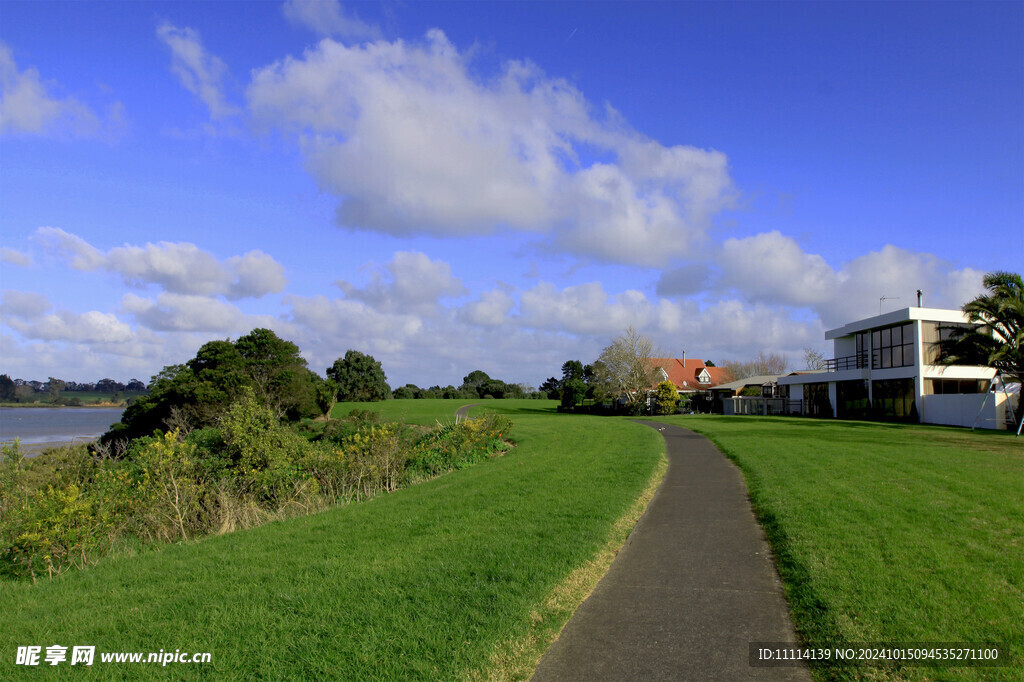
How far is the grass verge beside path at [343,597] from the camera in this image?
432cm

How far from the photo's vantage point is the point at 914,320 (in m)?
34.9

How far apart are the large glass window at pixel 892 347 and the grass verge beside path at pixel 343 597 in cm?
3362

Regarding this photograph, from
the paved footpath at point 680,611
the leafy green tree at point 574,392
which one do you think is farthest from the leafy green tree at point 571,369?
the paved footpath at point 680,611

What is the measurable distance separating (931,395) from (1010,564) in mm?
32108

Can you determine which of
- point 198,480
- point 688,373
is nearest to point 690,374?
point 688,373

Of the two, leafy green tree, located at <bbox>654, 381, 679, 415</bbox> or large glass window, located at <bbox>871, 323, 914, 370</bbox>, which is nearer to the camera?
large glass window, located at <bbox>871, 323, 914, 370</bbox>

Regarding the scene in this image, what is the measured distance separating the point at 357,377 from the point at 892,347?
62489mm

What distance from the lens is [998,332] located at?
2572cm

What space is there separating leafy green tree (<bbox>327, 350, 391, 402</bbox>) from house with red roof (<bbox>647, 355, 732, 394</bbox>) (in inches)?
1476

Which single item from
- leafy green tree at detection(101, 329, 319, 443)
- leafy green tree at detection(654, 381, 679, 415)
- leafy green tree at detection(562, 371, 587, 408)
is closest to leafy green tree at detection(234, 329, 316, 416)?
leafy green tree at detection(101, 329, 319, 443)

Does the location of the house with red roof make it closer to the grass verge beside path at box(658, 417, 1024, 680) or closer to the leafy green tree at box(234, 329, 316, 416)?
the leafy green tree at box(234, 329, 316, 416)

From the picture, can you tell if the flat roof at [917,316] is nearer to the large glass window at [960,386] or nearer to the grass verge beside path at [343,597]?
the large glass window at [960,386]

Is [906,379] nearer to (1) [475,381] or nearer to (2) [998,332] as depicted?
(2) [998,332]

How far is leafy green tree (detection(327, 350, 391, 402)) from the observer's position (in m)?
81.1
